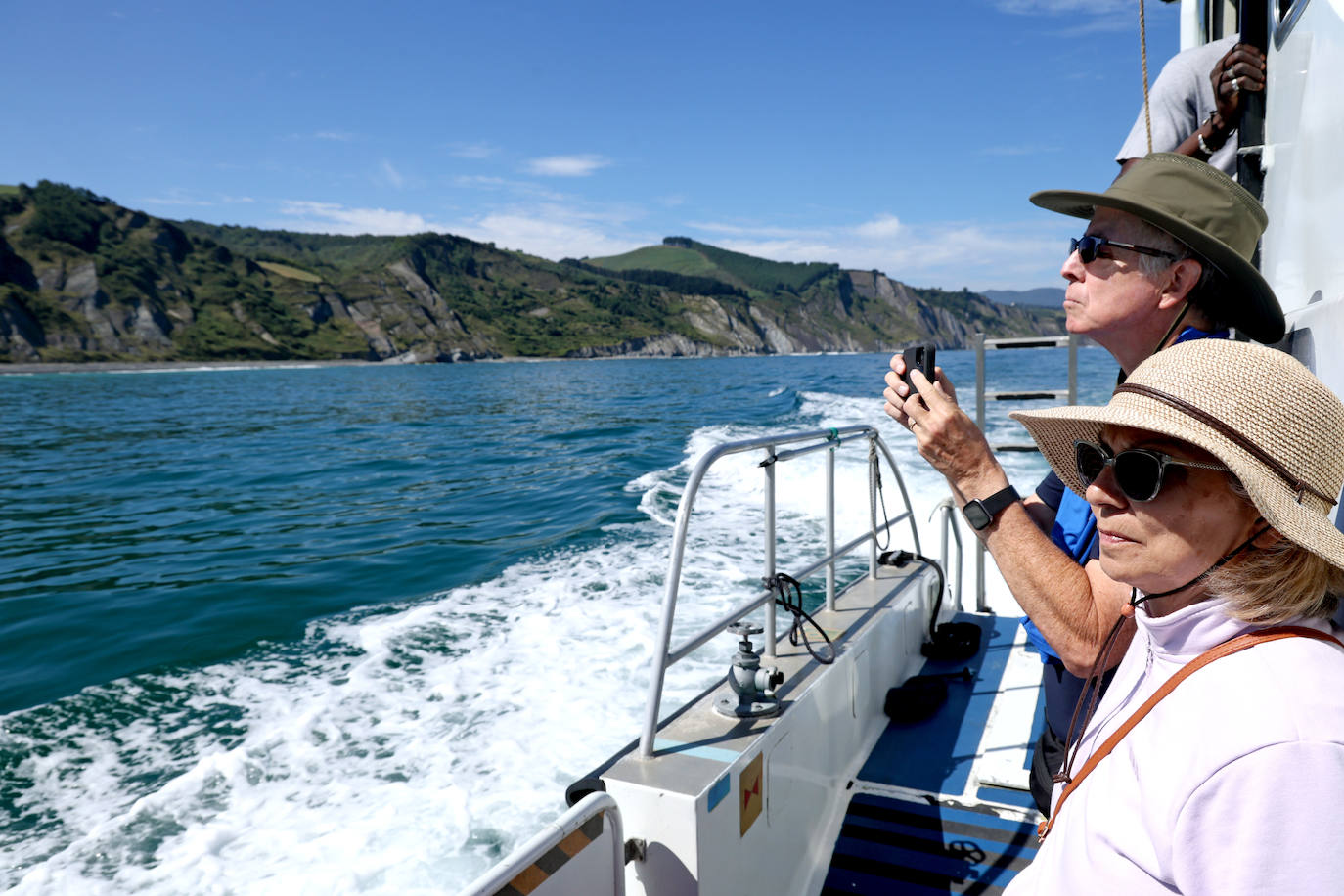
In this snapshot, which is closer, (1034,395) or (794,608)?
(794,608)

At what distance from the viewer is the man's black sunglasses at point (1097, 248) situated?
1.55m

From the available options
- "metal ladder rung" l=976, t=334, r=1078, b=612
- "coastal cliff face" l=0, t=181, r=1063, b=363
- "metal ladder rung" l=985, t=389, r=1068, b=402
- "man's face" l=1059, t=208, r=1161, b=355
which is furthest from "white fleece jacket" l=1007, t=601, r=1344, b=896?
"coastal cliff face" l=0, t=181, r=1063, b=363

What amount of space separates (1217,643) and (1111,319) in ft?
3.08

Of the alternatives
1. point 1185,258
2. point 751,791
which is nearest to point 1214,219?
point 1185,258

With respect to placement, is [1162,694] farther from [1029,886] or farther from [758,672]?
[758,672]

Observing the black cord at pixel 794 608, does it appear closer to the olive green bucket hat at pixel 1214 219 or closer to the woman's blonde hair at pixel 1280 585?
the olive green bucket hat at pixel 1214 219

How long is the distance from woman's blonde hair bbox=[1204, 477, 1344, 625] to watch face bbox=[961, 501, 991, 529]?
616mm

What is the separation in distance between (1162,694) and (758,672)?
1549 millimetres

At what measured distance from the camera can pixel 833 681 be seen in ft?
9.14

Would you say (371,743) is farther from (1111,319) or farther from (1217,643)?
(1217,643)

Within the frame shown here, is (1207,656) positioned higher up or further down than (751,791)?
higher up

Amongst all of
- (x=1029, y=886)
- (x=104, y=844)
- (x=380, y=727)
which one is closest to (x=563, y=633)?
(x=380, y=727)

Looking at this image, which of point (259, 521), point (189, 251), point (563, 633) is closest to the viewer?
point (563, 633)

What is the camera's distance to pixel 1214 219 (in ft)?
4.90
